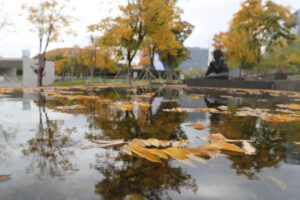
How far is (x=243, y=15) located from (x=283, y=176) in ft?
66.5

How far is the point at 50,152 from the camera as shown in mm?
2262

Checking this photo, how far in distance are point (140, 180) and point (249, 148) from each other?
1219mm

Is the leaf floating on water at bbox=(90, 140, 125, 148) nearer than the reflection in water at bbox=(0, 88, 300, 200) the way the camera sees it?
No

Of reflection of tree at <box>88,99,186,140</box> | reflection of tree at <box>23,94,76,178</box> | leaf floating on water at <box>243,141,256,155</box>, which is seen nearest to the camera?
reflection of tree at <box>23,94,76,178</box>

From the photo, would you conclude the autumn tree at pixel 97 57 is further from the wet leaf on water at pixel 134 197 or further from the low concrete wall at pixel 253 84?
the wet leaf on water at pixel 134 197

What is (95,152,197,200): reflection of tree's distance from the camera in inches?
61.1

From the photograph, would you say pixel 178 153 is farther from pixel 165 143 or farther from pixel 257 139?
pixel 257 139

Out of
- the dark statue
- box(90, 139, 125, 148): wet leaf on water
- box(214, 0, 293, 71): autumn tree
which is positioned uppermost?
box(214, 0, 293, 71): autumn tree

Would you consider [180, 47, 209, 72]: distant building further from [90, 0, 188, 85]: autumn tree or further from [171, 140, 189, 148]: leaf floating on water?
[171, 140, 189, 148]: leaf floating on water

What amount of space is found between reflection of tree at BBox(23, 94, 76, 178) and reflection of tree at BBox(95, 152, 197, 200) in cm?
25

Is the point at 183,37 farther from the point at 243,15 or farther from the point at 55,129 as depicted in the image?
the point at 55,129

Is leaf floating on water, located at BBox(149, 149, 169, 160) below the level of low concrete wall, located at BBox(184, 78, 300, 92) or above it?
below

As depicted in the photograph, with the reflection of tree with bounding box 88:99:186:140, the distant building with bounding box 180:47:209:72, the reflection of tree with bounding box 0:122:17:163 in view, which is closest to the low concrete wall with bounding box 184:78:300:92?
the reflection of tree with bounding box 88:99:186:140

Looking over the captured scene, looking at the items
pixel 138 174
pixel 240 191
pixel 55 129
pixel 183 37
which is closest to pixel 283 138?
pixel 240 191
